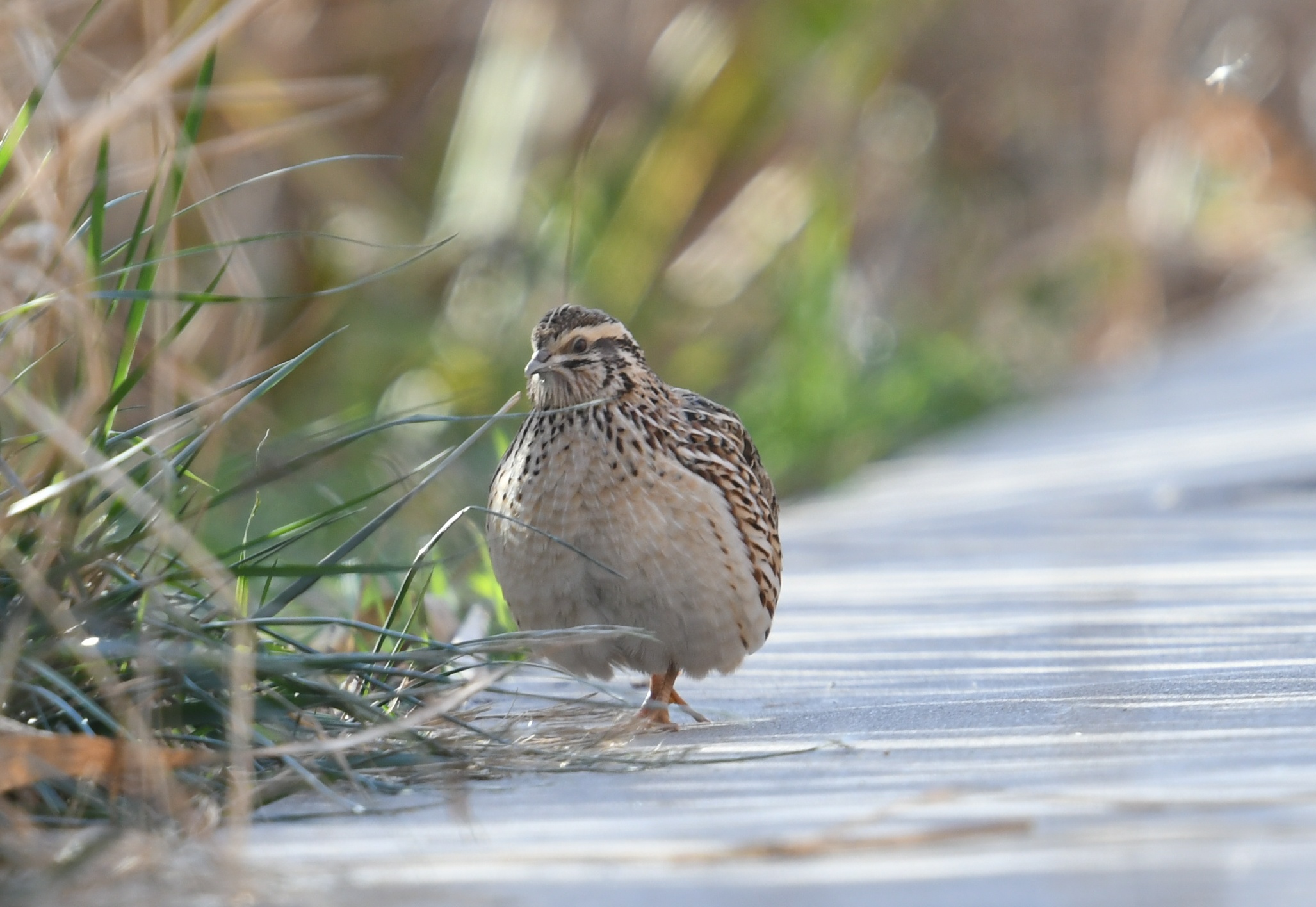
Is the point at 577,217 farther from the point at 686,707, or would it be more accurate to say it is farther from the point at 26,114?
the point at 26,114

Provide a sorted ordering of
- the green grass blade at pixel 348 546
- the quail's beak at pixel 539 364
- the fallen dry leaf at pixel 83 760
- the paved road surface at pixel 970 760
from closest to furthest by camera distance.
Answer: the paved road surface at pixel 970 760 → the fallen dry leaf at pixel 83 760 → the green grass blade at pixel 348 546 → the quail's beak at pixel 539 364

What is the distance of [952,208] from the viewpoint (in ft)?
54.8

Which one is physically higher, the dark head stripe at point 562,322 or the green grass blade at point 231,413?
the dark head stripe at point 562,322

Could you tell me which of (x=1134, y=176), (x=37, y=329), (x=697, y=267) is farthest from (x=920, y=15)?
(x=37, y=329)

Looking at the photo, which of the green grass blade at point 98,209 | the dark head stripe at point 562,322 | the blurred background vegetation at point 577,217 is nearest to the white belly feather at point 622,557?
the dark head stripe at point 562,322

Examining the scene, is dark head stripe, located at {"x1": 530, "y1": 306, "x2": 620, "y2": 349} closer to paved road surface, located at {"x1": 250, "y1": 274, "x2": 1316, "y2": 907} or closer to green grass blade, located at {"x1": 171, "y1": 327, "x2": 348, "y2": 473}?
paved road surface, located at {"x1": 250, "y1": 274, "x2": 1316, "y2": 907}

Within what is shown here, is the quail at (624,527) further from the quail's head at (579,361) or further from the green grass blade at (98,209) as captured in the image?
the green grass blade at (98,209)

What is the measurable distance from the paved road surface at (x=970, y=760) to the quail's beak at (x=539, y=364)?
31.4 inches

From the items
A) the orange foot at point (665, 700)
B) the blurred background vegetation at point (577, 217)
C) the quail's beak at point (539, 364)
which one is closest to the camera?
the orange foot at point (665, 700)

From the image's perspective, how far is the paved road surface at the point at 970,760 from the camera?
217cm

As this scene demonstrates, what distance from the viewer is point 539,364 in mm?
4008

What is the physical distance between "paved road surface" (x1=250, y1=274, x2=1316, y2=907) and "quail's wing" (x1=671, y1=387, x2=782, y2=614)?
0.25 metres

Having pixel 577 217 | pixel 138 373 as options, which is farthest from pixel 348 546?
pixel 577 217

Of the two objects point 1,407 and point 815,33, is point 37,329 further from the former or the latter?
point 815,33
